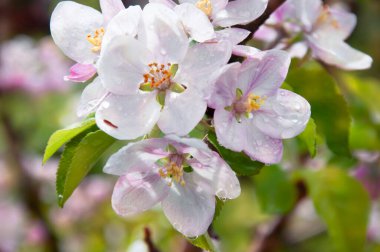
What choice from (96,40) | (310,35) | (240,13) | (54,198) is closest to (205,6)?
(240,13)

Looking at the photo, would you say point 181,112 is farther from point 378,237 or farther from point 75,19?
point 378,237

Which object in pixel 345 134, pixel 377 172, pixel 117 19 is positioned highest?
pixel 117 19

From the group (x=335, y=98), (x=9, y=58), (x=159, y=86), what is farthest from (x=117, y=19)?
(x=9, y=58)

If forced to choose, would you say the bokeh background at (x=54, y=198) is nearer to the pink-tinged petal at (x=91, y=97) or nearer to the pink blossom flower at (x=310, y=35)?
the pink blossom flower at (x=310, y=35)

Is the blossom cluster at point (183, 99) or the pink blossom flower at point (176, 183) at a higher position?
the blossom cluster at point (183, 99)

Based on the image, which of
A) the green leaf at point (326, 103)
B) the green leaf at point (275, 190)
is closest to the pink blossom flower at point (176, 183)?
the green leaf at point (326, 103)

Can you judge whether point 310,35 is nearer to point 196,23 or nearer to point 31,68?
point 196,23

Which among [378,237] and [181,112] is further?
[378,237]
